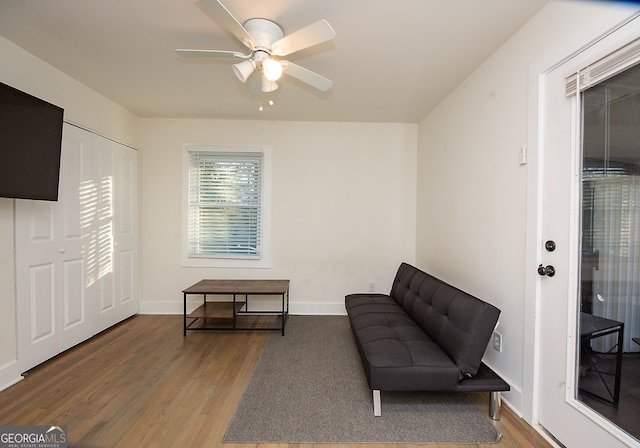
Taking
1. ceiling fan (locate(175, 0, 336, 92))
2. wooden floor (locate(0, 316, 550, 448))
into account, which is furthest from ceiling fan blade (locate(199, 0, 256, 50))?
wooden floor (locate(0, 316, 550, 448))

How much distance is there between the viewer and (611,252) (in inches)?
49.6

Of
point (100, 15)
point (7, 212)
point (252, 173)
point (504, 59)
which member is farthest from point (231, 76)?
point (504, 59)

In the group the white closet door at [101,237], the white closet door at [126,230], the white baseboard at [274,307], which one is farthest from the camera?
the white baseboard at [274,307]

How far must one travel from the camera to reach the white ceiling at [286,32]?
61.2 inches

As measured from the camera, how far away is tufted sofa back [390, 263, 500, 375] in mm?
1577

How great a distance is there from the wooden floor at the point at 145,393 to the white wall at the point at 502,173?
2.12 ft

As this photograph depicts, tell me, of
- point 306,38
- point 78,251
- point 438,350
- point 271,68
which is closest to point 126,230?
point 78,251

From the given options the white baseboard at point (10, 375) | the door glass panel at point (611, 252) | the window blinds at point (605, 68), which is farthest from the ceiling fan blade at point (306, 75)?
the white baseboard at point (10, 375)

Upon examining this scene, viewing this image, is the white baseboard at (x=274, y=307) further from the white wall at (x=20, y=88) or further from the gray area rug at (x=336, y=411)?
the white wall at (x=20, y=88)

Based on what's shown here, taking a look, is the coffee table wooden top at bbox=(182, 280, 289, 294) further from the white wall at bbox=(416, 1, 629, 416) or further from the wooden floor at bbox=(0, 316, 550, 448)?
the white wall at bbox=(416, 1, 629, 416)

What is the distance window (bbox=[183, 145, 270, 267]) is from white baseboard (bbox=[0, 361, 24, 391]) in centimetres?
162

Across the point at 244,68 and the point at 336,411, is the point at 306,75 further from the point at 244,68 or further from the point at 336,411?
the point at 336,411

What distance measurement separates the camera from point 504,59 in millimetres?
1836

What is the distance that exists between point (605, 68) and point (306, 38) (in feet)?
4.84
